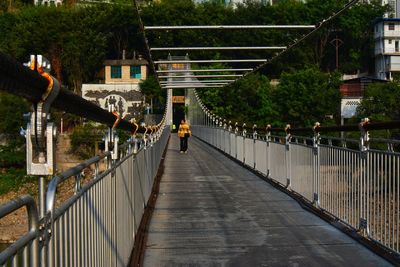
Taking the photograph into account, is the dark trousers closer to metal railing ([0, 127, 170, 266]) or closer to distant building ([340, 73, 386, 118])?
metal railing ([0, 127, 170, 266])

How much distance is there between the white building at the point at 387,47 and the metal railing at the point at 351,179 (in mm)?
66894

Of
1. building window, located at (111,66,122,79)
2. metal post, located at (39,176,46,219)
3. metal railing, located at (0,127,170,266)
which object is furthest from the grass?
metal post, located at (39,176,46,219)

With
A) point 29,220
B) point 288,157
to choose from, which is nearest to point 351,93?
point 288,157

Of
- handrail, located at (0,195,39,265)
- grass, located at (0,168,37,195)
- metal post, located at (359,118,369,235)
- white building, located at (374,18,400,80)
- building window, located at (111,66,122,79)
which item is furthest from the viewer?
building window, located at (111,66,122,79)

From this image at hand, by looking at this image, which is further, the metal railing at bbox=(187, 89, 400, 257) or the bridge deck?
the bridge deck

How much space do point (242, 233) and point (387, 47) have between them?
239 ft

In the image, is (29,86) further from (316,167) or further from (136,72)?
(136,72)

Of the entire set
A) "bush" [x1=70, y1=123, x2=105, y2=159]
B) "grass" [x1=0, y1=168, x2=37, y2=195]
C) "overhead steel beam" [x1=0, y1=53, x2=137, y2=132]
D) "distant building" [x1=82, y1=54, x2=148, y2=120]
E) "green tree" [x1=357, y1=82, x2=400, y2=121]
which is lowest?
"grass" [x1=0, y1=168, x2=37, y2=195]

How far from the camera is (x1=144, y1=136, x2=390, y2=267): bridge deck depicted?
5969mm

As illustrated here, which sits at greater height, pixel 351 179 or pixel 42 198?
pixel 42 198

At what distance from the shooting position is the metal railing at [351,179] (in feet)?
18.9

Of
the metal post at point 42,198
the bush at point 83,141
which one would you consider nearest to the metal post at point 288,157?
the metal post at point 42,198

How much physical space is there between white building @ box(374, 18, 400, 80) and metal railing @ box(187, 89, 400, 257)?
219ft

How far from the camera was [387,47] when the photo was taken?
250ft
